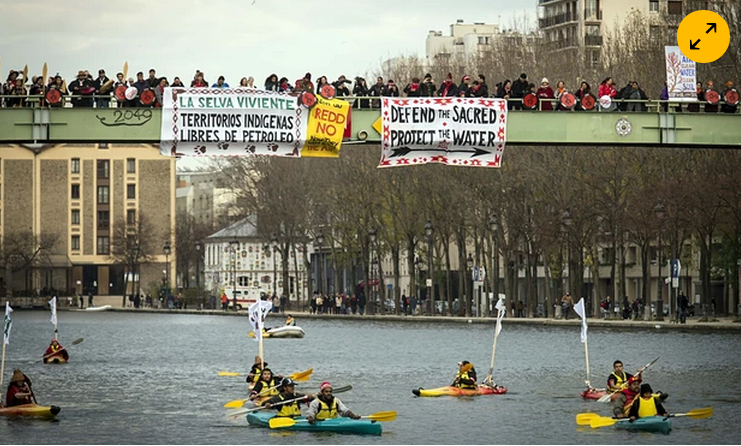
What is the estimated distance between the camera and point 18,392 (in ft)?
155

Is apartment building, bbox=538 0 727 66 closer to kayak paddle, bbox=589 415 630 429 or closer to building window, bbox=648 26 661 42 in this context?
building window, bbox=648 26 661 42

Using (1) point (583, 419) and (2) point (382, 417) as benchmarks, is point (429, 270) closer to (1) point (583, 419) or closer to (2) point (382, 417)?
(1) point (583, 419)

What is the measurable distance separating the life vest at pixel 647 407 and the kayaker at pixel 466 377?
10.9 meters

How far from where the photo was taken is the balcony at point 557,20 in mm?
181375

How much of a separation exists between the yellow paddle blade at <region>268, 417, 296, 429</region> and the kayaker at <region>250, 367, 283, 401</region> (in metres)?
4.82

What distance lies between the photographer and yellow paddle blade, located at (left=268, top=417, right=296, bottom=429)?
4269 cm

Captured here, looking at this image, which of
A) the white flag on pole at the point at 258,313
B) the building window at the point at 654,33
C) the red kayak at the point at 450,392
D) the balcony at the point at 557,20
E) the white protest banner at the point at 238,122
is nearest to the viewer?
the white flag on pole at the point at 258,313

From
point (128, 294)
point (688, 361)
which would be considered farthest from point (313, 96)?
point (128, 294)

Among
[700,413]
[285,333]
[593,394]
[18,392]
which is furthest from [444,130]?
[285,333]

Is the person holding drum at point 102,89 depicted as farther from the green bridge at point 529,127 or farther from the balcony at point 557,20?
the balcony at point 557,20

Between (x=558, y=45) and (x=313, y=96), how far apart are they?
77.8 m

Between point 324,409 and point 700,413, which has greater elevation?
point 324,409

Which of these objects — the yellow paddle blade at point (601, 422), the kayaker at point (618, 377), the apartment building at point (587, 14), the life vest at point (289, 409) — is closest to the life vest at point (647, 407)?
the yellow paddle blade at point (601, 422)

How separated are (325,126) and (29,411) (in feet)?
45.4
